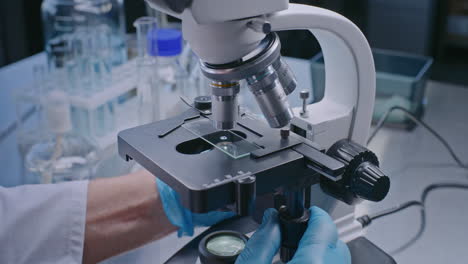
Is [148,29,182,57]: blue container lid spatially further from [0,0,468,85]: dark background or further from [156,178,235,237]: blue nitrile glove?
[0,0,468,85]: dark background

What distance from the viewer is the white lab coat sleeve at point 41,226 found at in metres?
1.07

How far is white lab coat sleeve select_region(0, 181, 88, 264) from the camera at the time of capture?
1.07m

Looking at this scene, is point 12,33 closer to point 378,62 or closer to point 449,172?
point 378,62

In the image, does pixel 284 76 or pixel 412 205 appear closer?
pixel 284 76

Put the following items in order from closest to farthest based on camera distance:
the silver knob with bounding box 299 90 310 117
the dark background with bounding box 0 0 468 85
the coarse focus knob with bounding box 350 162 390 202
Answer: the coarse focus knob with bounding box 350 162 390 202
the silver knob with bounding box 299 90 310 117
the dark background with bounding box 0 0 468 85

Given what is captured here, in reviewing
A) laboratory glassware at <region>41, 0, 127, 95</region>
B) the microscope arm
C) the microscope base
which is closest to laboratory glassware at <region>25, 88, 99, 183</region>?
laboratory glassware at <region>41, 0, 127, 95</region>

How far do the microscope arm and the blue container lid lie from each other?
537 millimetres

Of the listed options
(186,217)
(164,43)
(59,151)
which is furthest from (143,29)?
(186,217)

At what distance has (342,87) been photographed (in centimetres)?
96

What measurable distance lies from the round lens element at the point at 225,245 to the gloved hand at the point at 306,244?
2.6 inches

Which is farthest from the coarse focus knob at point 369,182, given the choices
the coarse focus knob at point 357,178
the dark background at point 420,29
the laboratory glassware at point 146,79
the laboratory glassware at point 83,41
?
the dark background at point 420,29

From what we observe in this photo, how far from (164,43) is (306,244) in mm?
759

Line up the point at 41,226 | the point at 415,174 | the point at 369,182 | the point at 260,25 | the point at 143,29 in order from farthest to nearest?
the point at 143,29, the point at 415,174, the point at 41,226, the point at 369,182, the point at 260,25

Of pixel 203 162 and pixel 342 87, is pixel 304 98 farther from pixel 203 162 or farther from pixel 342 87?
pixel 203 162
